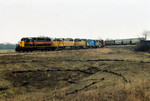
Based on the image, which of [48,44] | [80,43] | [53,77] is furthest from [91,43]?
[53,77]

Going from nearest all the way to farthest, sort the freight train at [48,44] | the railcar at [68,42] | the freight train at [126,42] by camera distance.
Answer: the freight train at [48,44] < the railcar at [68,42] < the freight train at [126,42]

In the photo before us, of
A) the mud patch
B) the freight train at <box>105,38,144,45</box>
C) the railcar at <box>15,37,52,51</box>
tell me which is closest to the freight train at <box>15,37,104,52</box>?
the railcar at <box>15,37,52,51</box>

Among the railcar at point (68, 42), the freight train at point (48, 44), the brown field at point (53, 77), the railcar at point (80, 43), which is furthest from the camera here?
the railcar at point (80, 43)

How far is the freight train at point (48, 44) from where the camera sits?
28.7m

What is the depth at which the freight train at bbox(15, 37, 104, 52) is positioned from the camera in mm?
28703

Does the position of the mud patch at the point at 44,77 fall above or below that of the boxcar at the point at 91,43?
below

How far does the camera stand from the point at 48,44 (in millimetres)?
34156

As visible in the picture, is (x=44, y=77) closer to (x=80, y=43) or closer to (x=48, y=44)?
(x=48, y=44)

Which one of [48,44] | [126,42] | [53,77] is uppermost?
[126,42]

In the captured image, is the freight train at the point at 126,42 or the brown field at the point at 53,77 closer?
the brown field at the point at 53,77

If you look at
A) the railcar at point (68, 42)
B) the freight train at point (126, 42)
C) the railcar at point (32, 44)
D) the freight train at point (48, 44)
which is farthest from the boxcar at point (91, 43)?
the railcar at point (32, 44)

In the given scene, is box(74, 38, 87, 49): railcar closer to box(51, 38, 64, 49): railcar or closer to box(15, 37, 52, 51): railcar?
box(51, 38, 64, 49): railcar

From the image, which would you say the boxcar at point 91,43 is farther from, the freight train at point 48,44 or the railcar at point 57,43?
the railcar at point 57,43

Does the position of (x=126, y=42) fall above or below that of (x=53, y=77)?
above
